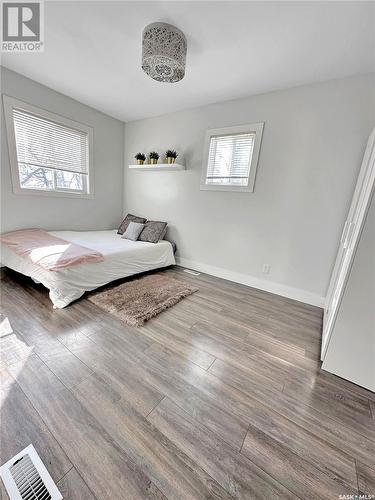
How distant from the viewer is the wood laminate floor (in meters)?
0.85

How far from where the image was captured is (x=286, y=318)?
215 cm

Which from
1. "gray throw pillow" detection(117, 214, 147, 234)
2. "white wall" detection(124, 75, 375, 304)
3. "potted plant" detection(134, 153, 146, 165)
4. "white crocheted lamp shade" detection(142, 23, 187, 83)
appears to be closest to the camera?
"white crocheted lamp shade" detection(142, 23, 187, 83)

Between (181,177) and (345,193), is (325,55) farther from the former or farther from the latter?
(181,177)

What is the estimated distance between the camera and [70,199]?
3.38 m

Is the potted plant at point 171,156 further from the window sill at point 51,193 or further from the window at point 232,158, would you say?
the window sill at point 51,193

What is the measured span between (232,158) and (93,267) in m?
2.44

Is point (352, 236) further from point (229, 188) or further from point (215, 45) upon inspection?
point (215, 45)

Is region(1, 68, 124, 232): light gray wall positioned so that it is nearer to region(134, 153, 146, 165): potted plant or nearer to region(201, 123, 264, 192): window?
region(134, 153, 146, 165): potted plant

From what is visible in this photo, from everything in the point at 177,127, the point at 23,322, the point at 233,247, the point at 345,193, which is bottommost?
the point at 23,322

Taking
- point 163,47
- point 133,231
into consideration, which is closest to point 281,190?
Result: point 163,47

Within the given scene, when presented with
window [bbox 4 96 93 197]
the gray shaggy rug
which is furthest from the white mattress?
window [bbox 4 96 93 197]

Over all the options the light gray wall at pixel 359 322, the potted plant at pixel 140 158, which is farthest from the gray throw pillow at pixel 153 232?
the light gray wall at pixel 359 322

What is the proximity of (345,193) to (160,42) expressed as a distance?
238 centimetres

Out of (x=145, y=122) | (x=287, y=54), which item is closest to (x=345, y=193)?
(x=287, y=54)
